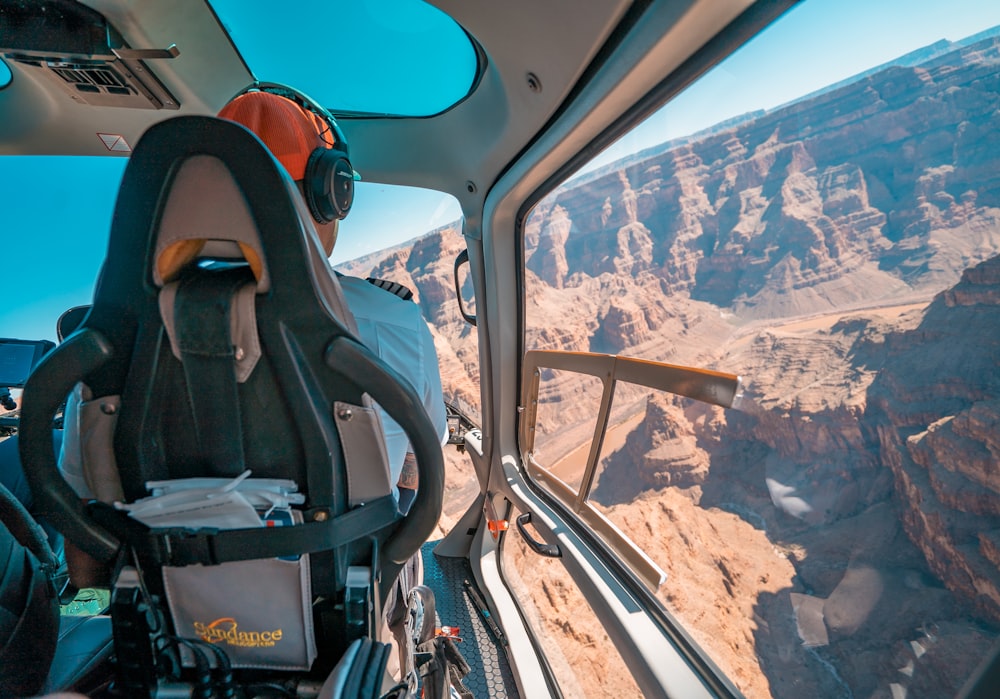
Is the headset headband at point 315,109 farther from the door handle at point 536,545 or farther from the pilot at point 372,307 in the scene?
the door handle at point 536,545

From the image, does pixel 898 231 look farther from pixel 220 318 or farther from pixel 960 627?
pixel 220 318

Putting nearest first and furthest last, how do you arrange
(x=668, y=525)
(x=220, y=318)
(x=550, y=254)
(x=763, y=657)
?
(x=220, y=318), (x=763, y=657), (x=668, y=525), (x=550, y=254)

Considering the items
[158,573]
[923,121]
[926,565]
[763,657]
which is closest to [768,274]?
[923,121]

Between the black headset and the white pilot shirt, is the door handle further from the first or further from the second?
the black headset

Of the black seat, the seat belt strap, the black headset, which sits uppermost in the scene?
the black headset

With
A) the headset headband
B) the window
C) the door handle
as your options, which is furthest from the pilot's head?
the door handle

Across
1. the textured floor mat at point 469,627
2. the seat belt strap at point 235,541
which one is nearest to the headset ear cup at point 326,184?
the seat belt strap at point 235,541
